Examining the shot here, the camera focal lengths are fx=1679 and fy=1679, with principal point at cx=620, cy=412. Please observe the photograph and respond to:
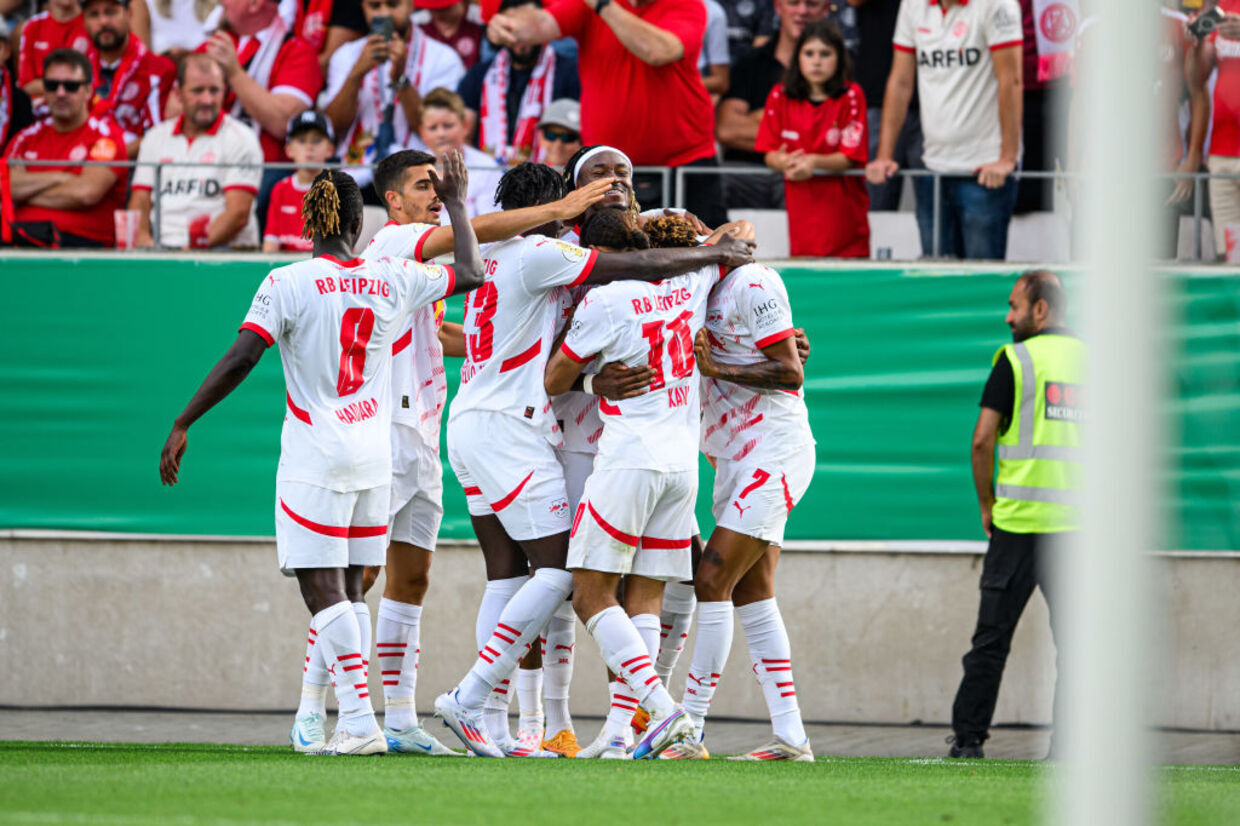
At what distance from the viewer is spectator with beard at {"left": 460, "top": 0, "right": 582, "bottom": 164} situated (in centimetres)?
1133

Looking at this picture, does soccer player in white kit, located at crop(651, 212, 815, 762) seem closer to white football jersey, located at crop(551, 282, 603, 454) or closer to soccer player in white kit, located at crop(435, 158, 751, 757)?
soccer player in white kit, located at crop(435, 158, 751, 757)

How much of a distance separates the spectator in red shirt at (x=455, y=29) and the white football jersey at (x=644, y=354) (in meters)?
5.64

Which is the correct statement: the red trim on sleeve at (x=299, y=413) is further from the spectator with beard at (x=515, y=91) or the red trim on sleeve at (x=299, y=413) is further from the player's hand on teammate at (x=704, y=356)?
the spectator with beard at (x=515, y=91)

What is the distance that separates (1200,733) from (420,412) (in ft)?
18.0

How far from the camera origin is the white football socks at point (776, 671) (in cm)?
715

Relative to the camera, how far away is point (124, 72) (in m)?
12.2

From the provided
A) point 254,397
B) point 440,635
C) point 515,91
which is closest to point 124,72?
point 515,91

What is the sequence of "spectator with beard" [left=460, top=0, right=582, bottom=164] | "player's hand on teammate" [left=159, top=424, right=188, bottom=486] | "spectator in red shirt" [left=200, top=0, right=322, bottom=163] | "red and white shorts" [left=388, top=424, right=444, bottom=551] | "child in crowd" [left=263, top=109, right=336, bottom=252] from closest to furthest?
"player's hand on teammate" [left=159, top=424, right=188, bottom=486] → "red and white shorts" [left=388, top=424, right=444, bottom=551] → "child in crowd" [left=263, top=109, right=336, bottom=252] → "spectator with beard" [left=460, top=0, right=582, bottom=164] → "spectator in red shirt" [left=200, top=0, right=322, bottom=163]

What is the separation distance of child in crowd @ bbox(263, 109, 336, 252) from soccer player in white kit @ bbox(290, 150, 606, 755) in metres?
3.43

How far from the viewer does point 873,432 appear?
1027cm

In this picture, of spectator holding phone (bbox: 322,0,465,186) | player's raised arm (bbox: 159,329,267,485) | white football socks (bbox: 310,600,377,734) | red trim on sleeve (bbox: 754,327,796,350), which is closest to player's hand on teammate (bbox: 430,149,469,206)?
player's raised arm (bbox: 159,329,267,485)

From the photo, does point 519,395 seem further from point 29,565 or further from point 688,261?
point 29,565

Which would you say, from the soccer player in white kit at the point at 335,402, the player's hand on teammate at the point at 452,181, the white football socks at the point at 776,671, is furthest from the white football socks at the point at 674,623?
the player's hand on teammate at the point at 452,181

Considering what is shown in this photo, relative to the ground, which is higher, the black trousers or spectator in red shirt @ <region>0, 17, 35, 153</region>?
spectator in red shirt @ <region>0, 17, 35, 153</region>
